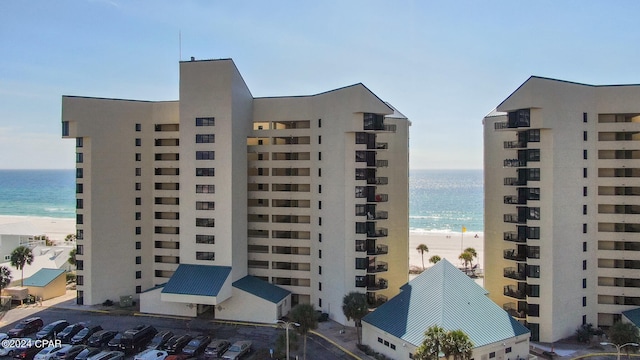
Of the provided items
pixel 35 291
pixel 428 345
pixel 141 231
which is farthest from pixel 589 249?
pixel 35 291

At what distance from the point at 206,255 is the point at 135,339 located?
12660 millimetres

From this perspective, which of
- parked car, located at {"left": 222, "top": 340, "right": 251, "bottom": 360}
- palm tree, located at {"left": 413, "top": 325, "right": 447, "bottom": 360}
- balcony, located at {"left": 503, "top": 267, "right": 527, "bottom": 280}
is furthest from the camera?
balcony, located at {"left": 503, "top": 267, "right": 527, "bottom": 280}

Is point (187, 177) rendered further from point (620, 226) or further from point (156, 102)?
point (620, 226)

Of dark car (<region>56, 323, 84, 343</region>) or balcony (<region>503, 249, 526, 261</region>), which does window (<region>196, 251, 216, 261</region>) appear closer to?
dark car (<region>56, 323, 84, 343</region>)

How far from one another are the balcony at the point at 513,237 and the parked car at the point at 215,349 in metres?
33.6

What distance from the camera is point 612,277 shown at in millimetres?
46719

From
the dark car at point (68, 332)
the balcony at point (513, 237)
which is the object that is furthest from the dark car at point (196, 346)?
the balcony at point (513, 237)

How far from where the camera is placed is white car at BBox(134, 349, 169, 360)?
36.9m

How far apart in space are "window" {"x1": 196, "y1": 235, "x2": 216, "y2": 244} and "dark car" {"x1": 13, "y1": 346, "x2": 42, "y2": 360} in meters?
18.9

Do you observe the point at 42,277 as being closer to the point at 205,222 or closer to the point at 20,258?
the point at 20,258

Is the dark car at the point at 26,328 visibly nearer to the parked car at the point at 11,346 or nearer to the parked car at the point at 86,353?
the parked car at the point at 11,346

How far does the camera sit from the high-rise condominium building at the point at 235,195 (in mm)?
48844

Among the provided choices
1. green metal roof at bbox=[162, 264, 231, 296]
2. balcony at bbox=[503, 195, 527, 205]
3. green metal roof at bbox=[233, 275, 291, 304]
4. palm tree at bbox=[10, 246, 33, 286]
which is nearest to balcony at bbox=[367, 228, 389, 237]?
green metal roof at bbox=[233, 275, 291, 304]

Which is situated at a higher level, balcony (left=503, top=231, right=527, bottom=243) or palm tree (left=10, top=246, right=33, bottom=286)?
balcony (left=503, top=231, right=527, bottom=243)
